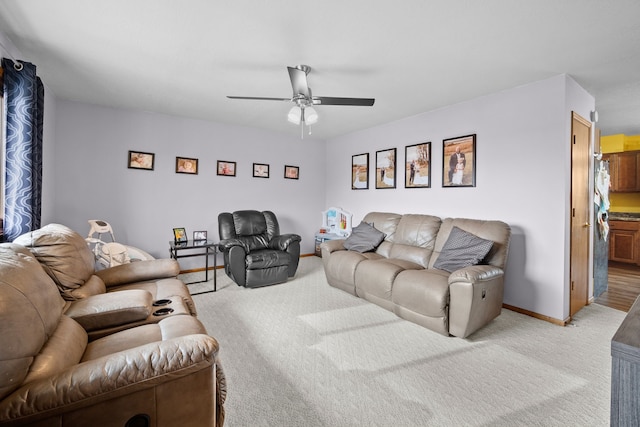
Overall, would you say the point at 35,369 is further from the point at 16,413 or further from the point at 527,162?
the point at 527,162

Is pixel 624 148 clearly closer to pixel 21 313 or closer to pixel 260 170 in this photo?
pixel 260 170

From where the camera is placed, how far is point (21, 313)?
1.09 metres

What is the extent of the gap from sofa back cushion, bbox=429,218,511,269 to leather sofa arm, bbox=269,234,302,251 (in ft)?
6.65

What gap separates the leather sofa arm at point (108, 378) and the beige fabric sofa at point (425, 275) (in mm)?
2156

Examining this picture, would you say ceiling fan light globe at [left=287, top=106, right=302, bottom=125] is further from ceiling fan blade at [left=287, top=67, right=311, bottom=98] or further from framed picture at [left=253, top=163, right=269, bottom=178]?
framed picture at [left=253, top=163, right=269, bottom=178]

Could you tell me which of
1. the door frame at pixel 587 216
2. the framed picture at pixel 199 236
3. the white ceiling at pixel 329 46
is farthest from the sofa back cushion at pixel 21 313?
the door frame at pixel 587 216

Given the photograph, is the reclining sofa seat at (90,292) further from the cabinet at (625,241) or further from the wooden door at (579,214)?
the cabinet at (625,241)

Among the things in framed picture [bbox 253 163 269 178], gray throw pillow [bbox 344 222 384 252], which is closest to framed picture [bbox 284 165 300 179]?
framed picture [bbox 253 163 269 178]

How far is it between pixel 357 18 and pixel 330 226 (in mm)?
4474

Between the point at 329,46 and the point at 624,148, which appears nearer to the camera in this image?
the point at 329,46

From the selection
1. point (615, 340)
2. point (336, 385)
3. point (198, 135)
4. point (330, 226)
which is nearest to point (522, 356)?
point (336, 385)

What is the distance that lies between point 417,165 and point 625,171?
14.7 feet

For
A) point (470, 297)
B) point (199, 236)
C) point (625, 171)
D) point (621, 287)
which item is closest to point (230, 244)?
point (199, 236)

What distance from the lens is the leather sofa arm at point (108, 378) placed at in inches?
37.9
